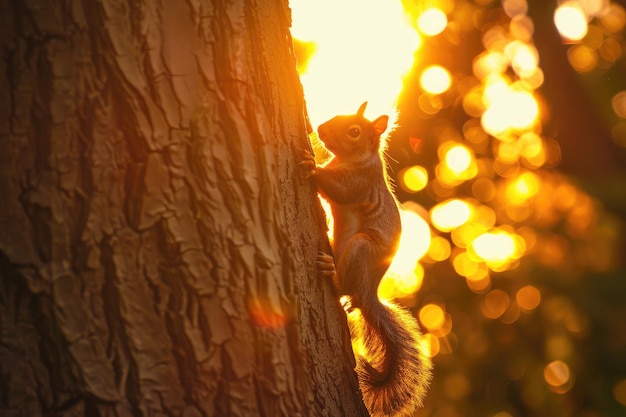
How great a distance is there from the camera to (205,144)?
2039mm

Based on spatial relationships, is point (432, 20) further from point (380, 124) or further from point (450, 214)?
point (380, 124)

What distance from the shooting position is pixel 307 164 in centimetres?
253

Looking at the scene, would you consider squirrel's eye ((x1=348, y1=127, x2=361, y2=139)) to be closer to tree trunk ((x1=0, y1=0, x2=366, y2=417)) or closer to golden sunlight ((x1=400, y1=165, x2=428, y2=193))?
tree trunk ((x1=0, y1=0, x2=366, y2=417))

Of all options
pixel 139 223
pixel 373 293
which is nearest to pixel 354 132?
pixel 373 293

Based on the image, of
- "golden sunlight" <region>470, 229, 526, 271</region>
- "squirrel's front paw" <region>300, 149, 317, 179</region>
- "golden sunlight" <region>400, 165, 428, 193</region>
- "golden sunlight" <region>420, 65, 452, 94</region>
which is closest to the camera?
"squirrel's front paw" <region>300, 149, 317, 179</region>

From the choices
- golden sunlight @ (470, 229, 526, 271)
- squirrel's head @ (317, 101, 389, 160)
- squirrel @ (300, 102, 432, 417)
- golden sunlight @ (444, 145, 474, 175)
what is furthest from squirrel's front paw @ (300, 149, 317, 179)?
golden sunlight @ (444, 145, 474, 175)

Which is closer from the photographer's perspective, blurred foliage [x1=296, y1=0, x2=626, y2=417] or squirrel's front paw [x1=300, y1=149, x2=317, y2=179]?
squirrel's front paw [x1=300, y1=149, x2=317, y2=179]

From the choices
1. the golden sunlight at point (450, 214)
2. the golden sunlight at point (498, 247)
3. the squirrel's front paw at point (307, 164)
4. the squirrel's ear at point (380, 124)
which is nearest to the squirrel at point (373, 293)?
the squirrel's ear at point (380, 124)

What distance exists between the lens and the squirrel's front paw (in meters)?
2.51

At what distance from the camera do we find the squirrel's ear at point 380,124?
441 centimetres

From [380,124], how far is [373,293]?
3.97ft

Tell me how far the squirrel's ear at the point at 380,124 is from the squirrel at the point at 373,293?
0.40 m

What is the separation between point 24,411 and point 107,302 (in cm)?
31

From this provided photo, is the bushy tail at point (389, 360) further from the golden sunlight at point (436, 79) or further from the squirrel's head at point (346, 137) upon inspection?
the golden sunlight at point (436, 79)
